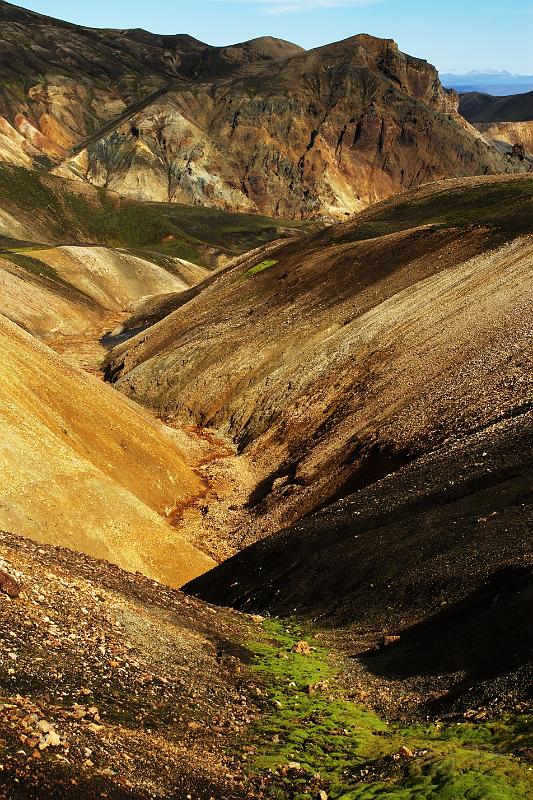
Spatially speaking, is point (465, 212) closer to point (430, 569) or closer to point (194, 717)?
point (430, 569)

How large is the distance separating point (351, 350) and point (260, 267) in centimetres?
2747

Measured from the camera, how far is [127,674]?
1483 cm

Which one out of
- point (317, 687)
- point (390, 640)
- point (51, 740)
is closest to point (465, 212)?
point (390, 640)

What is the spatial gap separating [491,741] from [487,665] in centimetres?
231

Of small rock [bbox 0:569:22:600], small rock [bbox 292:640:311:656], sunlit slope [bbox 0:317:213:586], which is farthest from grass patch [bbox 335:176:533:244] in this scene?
small rock [bbox 0:569:22:600]

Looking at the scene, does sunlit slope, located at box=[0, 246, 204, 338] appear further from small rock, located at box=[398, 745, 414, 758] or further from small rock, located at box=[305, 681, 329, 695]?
small rock, located at box=[398, 745, 414, 758]

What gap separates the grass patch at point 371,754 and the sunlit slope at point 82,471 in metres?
12.4

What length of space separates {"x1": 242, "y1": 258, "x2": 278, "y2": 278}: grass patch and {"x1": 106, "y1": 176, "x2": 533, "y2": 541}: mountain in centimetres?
33

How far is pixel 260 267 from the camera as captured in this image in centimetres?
7281

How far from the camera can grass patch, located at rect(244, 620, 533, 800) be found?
11688 millimetres

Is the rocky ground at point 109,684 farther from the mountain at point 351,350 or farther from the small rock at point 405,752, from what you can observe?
the mountain at point 351,350

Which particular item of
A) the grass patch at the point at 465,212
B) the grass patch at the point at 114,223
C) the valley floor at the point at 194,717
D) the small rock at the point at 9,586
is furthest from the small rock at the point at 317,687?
the grass patch at the point at 114,223

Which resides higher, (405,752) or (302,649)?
(405,752)

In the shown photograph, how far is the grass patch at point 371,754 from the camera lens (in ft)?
38.3
